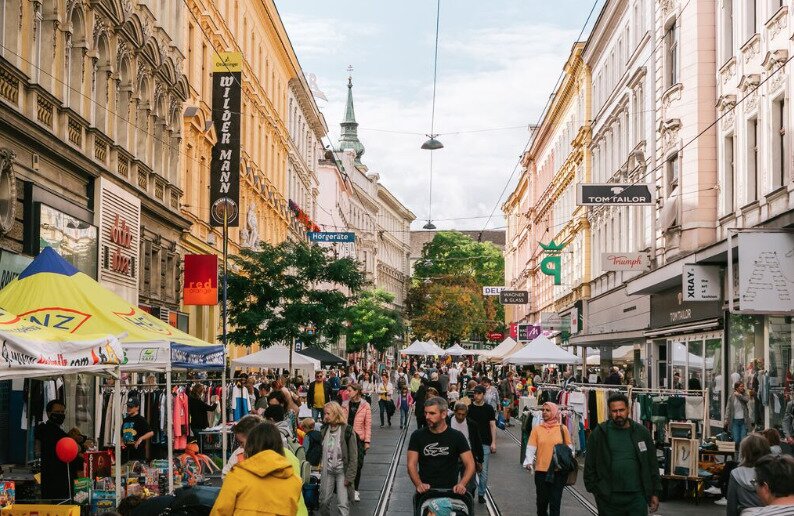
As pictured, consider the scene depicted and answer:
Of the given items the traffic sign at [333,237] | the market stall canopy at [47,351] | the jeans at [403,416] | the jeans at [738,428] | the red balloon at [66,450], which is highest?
the traffic sign at [333,237]

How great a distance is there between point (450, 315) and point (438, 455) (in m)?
95.6

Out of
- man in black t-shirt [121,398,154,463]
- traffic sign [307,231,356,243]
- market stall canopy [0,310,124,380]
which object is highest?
traffic sign [307,231,356,243]

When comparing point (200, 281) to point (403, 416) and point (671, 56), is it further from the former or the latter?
point (671, 56)

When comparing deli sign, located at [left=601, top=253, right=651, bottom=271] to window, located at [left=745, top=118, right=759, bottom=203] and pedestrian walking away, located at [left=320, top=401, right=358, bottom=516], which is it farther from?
pedestrian walking away, located at [left=320, top=401, right=358, bottom=516]

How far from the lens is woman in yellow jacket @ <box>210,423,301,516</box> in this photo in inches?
293

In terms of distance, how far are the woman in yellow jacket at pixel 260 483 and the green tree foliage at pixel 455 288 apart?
3857 inches

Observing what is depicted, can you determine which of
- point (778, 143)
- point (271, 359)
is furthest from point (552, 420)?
point (271, 359)

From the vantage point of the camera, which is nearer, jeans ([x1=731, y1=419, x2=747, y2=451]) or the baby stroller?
the baby stroller

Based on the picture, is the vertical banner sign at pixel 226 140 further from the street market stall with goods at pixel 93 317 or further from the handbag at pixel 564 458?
the handbag at pixel 564 458

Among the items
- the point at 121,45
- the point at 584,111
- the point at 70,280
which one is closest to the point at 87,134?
the point at 121,45

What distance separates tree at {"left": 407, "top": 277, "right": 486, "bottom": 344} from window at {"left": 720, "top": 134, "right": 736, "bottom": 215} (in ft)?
253

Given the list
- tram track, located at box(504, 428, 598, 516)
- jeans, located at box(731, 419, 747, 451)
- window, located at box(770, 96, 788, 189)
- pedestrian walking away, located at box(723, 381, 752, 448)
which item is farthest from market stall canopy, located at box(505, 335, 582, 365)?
tram track, located at box(504, 428, 598, 516)

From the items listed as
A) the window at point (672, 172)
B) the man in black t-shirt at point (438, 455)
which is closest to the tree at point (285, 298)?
the window at point (672, 172)

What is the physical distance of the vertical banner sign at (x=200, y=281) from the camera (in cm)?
3456
